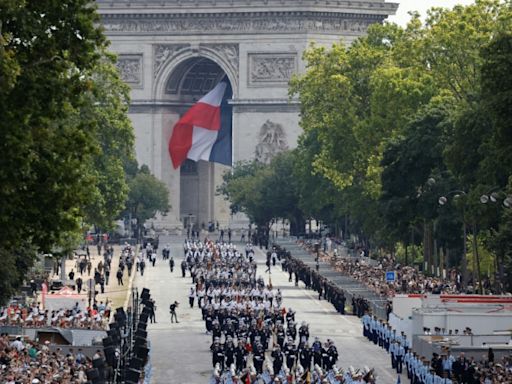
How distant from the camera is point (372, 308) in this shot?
9944 cm

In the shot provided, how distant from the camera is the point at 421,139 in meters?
112

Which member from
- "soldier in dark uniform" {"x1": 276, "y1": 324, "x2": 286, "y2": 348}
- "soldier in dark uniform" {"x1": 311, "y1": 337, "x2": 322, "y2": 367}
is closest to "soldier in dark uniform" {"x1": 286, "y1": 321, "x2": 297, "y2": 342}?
"soldier in dark uniform" {"x1": 276, "y1": 324, "x2": 286, "y2": 348}

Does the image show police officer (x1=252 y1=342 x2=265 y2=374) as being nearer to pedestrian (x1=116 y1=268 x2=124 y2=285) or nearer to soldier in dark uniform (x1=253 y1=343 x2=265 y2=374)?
soldier in dark uniform (x1=253 y1=343 x2=265 y2=374)

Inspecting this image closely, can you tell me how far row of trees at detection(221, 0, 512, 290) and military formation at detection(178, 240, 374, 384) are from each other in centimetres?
785

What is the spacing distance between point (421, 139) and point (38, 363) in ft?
167

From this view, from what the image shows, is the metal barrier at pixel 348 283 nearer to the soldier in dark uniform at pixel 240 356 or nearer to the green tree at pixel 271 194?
the soldier in dark uniform at pixel 240 356

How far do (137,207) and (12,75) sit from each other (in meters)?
142

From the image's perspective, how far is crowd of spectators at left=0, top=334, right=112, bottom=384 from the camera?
57994 millimetres

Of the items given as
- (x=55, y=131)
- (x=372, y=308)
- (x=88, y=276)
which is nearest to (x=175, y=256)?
(x=88, y=276)

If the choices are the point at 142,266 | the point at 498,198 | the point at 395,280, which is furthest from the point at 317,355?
the point at 142,266

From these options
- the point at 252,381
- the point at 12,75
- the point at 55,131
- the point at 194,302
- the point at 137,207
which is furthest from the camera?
the point at 137,207

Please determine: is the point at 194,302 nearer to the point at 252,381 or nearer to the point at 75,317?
the point at 75,317

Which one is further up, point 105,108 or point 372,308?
point 105,108

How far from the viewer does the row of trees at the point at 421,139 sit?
87.3 metres
